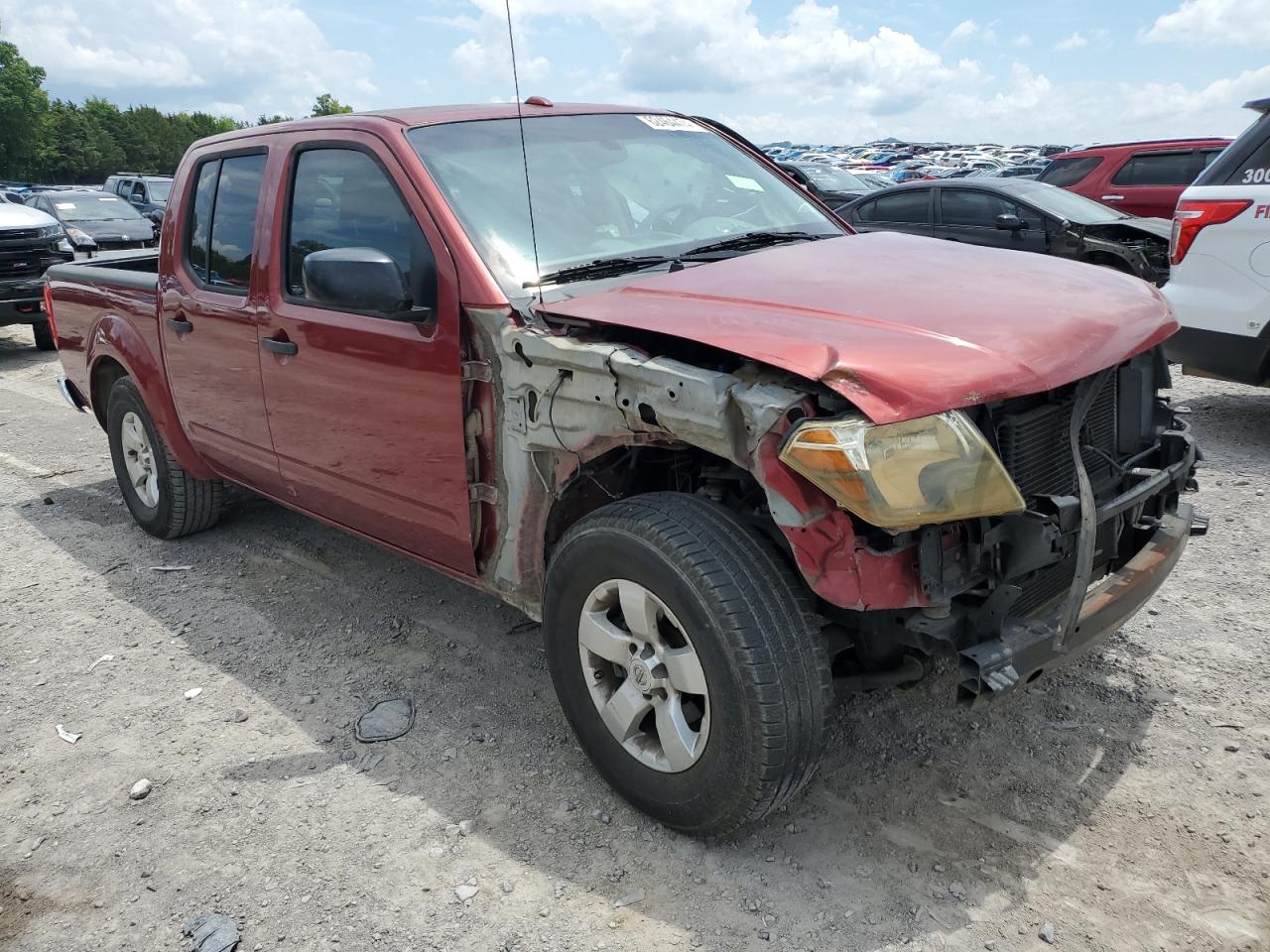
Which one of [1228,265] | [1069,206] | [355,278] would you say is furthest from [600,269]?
[1069,206]

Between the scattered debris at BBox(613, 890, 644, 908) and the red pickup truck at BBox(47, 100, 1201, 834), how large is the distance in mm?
231

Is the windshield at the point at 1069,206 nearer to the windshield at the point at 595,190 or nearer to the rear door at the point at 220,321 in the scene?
the windshield at the point at 595,190

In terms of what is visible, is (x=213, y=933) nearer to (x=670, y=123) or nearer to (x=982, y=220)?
(x=670, y=123)

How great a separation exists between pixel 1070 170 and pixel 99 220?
14244mm

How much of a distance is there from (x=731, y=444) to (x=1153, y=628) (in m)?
2.28

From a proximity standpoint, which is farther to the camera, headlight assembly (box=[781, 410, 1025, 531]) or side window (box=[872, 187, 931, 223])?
side window (box=[872, 187, 931, 223])

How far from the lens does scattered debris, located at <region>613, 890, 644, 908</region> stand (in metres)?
2.50

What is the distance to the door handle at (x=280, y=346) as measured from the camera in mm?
3639

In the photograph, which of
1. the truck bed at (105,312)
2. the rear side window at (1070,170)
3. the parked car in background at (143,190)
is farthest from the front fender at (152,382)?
the parked car in background at (143,190)

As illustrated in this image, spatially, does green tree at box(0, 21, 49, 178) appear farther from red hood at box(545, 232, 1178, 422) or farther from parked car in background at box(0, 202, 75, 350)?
red hood at box(545, 232, 1178, 422)

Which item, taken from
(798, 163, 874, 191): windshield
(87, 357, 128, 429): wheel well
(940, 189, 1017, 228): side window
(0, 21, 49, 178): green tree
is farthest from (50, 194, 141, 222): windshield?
(0, 21, 49, 178): green tree

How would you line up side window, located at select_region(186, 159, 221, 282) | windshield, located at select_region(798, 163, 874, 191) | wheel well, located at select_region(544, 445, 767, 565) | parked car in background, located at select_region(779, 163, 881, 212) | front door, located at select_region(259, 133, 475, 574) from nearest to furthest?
wheel well, located at select_region(544, 445, 767, 565) → front door, located at select_region(259, 133, 475, 574) → side window, located at select_region(186, 159, 221, 282) → parked car in background, located at select_region(779, 163, 881, 212) → windshield, located at select_region(798, 163, 874, 191)

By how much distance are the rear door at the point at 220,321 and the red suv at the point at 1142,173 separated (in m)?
9.68

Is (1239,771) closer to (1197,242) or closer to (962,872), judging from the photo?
(962,872)
